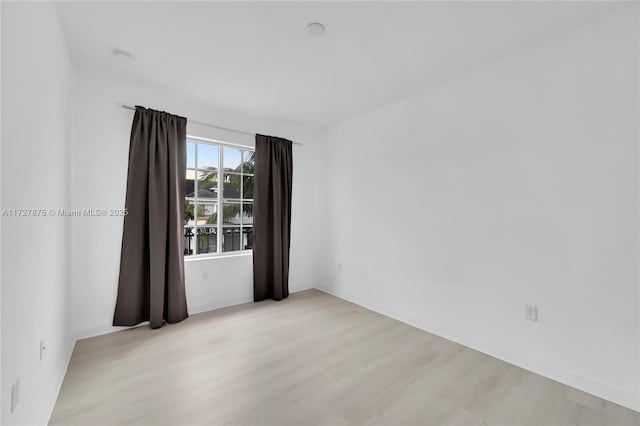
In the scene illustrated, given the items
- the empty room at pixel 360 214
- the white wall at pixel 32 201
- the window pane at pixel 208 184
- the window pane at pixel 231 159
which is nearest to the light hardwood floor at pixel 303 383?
the empty room at pixel 360 214

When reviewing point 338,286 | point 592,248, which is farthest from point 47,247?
point 592,248

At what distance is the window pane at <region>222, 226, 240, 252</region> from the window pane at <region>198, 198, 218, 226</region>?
0.67 feet

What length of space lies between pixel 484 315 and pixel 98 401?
303cm

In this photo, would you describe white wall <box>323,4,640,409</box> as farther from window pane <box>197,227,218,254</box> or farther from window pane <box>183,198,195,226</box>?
window pane <box>183,198,195,226</box>

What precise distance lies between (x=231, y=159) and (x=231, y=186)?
0.37 m

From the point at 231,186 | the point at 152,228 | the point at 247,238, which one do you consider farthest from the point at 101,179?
the point at 247,238

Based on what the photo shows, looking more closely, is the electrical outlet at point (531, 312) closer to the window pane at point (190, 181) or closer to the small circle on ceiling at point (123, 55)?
the window pane at point (190, 181)

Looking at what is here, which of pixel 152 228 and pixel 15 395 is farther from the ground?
pixel 152 228

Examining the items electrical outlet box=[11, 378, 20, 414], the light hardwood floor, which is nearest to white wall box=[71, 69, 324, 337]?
the light hardwood floor

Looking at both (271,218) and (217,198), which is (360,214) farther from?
(217,198)

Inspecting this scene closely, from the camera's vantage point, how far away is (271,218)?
158 inches

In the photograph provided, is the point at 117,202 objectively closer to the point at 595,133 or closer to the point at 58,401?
the point at 58,401

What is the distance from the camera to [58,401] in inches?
72.9

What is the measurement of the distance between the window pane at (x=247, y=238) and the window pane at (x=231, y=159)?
2.76 feet
